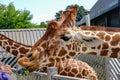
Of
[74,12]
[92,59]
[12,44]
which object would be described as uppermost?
[74,12]

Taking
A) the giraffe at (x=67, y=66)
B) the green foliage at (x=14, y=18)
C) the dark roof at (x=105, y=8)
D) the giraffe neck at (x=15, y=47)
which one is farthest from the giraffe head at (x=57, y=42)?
the green foliage at (x=14, y=18)

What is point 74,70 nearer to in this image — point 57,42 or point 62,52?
point 62,52

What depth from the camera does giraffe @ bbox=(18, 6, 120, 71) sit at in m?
3.96

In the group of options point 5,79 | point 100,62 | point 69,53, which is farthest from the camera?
point 100,62

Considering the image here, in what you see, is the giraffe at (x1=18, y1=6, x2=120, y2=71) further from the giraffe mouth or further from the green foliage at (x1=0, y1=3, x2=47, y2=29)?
the green foliage at (x1=0, y1=3, x2=47, y2=29)

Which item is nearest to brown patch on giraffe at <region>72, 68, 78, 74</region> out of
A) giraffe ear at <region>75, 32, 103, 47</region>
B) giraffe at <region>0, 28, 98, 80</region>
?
giraffe at <region>0, 28, 98, 80</region>

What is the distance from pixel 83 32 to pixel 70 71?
329 cm

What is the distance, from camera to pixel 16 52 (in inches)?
279

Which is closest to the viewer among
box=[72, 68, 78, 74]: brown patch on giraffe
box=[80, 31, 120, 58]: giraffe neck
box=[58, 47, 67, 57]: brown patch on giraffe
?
box=[80, 31, 120, 58]: giraffe neck

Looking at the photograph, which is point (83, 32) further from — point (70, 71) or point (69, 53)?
point (70, 71)

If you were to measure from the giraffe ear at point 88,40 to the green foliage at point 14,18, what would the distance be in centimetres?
3006

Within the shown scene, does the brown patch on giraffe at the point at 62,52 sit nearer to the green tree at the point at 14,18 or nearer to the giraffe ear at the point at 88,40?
the giraffe ear at the point at 88,40

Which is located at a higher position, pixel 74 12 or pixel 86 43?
pixel 74 12

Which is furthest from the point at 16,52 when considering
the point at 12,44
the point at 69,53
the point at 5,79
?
the point at 69,53
